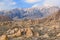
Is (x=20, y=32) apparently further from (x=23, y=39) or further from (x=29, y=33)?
(x=23, y=39)

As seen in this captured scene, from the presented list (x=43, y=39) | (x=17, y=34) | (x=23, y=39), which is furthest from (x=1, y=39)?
(x=17, y=34)

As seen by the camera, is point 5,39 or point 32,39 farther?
point 32,39

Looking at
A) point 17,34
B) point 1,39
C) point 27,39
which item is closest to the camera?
point 1,39

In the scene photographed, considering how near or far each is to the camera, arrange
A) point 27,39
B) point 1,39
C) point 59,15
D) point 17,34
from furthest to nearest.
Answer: point 59,15, point 17,34, point 27,39, point 1,39

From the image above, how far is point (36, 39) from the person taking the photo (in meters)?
47.0

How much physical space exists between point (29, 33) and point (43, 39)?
1016 centimetres

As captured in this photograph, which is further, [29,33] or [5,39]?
[29,33]

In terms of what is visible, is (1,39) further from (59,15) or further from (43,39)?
(59,15)

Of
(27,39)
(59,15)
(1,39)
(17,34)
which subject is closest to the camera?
(1,39)

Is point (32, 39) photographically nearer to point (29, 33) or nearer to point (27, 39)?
point (27, 39)

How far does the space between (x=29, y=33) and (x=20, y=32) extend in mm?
2706

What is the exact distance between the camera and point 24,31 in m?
58.1

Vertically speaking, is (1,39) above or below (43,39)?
above

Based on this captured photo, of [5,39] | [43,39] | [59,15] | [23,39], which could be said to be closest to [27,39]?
[23,39]
